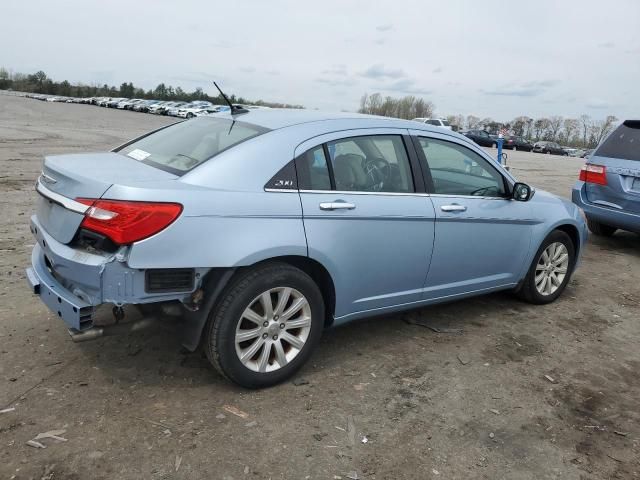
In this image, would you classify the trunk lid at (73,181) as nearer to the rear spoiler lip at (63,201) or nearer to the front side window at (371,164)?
the rear spoiler lip at (63,201)

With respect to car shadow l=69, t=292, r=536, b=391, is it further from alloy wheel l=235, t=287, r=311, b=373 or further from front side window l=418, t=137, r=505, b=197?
front side window l=418, t=137, r=505, b=197

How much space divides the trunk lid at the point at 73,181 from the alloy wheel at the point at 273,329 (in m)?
0.90

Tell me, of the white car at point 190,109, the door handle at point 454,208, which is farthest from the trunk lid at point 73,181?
the white car at point 190,109

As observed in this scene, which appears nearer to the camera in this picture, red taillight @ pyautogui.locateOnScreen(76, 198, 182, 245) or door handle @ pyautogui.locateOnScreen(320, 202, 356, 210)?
red taillight @ pyautogui.locateOnScreen(76, 198, 182, 245)

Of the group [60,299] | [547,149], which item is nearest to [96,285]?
[60,299]

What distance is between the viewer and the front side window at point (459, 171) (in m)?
4.05

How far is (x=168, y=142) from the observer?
3789 millimetres

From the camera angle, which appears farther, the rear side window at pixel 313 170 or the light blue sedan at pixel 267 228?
the rear side window at pixel 313 170

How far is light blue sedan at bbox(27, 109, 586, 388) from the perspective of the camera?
283 centimetres

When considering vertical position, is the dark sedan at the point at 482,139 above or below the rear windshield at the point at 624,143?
below

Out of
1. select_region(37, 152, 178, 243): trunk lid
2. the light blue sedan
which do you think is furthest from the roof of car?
select_region(37, 152, 178, 243): trunk lid

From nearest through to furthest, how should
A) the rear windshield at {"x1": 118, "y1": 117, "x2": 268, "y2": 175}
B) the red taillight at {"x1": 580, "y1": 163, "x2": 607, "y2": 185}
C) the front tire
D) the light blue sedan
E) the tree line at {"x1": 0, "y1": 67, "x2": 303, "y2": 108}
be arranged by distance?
1. the light blue sedan
2. the front tire
3. the rear windshield at {"x1": 118, "y1": 117, "x2": 268, "y2": 175}
4. the red taillight at {"x1": 580, "y1": 163, "x2": 607, "y2": 185}
5. the tree line at {"x1": 0, "y1": 67, "x2": 303, "y2": 108}

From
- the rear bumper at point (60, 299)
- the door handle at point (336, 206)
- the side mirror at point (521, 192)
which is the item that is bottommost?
the rear bumper at point (60, 299)

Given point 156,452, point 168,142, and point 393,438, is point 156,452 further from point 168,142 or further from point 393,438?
point 168,142
